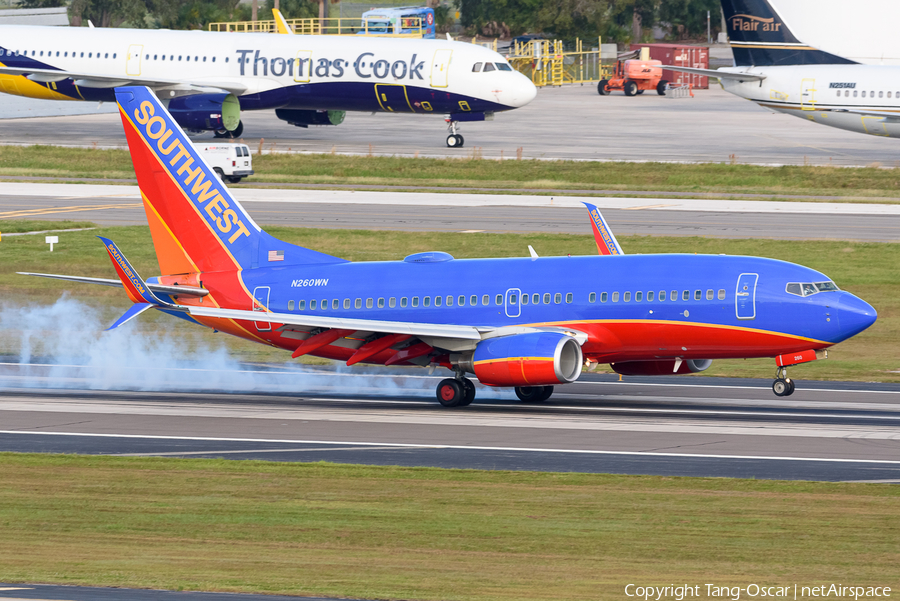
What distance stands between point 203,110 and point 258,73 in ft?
17.8

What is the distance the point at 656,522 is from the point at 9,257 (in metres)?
46.7

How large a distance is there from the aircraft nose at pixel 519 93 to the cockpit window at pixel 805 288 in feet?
212

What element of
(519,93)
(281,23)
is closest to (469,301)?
(519,93)

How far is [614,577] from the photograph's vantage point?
61.5 feet

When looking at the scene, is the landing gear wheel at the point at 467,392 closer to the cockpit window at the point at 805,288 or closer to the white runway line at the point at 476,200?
the cockpit window at the point at 805,288

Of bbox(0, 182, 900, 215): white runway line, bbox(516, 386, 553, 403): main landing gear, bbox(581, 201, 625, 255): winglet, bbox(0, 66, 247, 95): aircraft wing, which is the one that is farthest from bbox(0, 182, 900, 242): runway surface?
bbox(516, 386, 553, 403): main landing gear

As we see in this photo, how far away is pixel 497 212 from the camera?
75.6 m

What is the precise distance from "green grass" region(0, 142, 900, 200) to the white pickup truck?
9.14 feet

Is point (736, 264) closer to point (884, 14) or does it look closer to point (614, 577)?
point (614, 577)

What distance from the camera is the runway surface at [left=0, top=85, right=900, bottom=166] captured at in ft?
332

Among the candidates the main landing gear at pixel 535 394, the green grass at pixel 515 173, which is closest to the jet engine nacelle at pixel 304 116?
the green grass at pixel 515 173

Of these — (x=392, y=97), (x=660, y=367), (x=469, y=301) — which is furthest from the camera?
(x=392, y=97)

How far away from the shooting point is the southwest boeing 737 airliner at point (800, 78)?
91.5m

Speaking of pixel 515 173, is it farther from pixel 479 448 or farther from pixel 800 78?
pixel 479 448
